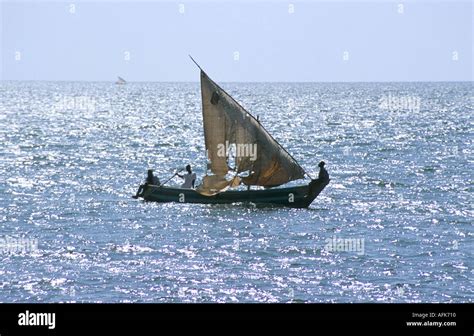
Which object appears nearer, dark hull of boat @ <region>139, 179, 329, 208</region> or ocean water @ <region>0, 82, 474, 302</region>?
ocean water @ <region>0, 82, 474, 302</region>

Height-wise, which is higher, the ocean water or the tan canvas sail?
the tan canvas sail

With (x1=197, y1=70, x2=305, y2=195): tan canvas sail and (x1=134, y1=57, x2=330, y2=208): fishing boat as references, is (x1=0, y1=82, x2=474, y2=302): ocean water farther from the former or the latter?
(x1=197, y1=70, x2=305, y2=195): tan canvas sail

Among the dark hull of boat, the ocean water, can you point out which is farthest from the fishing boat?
the ocean water

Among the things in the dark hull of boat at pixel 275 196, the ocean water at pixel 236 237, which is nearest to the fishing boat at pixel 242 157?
the dark hull of boat at pixel 275 196

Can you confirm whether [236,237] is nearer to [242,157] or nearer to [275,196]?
[275,196]

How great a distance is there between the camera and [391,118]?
5477 inches

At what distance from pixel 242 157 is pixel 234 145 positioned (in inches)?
24.8

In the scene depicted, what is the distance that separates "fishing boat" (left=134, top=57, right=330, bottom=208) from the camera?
142 ft

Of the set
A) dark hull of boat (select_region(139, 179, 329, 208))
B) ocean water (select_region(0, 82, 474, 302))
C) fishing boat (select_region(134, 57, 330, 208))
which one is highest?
fishing boat (select_region(134, 57, 330, 208))

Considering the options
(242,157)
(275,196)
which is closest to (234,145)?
(242,157)

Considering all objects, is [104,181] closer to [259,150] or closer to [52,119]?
[259,150]

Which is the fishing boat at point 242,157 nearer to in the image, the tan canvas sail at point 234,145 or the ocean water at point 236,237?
the tan canvas sail at point 234,145

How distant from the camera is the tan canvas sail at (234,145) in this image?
43312 mm

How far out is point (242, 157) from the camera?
143 feet
